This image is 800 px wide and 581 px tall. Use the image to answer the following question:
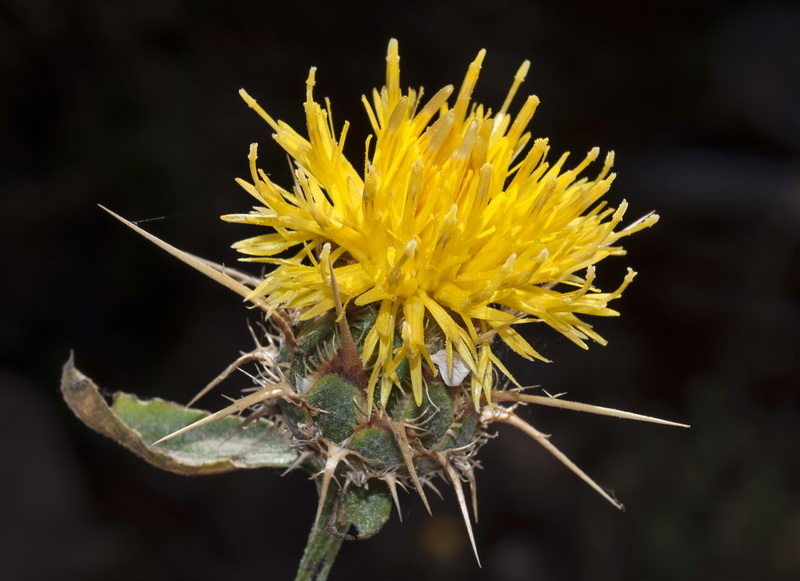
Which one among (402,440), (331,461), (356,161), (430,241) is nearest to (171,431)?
(331,461)

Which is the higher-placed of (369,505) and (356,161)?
(356,161)

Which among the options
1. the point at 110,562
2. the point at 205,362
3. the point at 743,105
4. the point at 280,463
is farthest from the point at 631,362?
the point at 280,463

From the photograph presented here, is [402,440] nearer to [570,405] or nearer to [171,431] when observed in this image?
[570,405]

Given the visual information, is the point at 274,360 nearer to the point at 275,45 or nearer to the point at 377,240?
the point at 377,240

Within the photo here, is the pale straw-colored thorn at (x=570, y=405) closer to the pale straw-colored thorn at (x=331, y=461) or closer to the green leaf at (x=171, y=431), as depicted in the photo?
the pale straw-colored thorn at (x=331, y=461)

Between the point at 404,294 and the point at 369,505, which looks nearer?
the point at 404,294

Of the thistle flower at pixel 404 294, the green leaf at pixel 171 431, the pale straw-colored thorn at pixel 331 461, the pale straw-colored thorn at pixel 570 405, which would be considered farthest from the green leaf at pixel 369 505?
the pale straw-colored thorn at pixel 570 405
